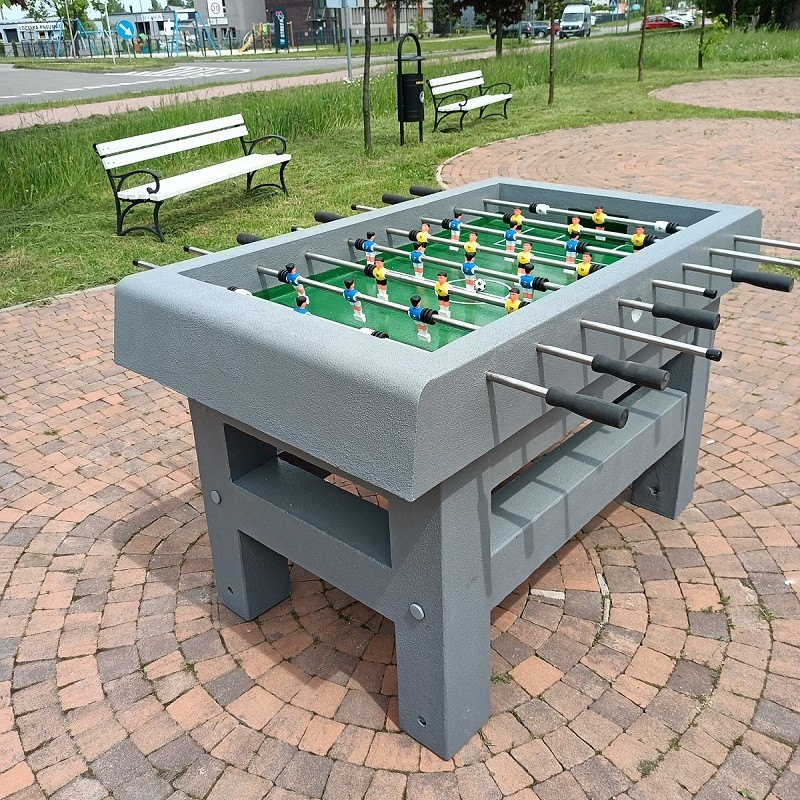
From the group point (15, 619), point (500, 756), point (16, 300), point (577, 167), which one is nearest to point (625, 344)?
point (500, 756)

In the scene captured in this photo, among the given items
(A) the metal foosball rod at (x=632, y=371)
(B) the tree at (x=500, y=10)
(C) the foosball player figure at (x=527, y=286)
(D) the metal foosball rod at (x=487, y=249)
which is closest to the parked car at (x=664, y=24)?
(B) the tree at (x=500, y=10)

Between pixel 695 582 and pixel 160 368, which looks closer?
pixel 160 368

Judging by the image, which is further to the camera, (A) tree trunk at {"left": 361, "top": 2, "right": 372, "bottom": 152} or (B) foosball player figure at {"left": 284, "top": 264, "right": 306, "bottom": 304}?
(A) tree trunk at {"left": 361, "top": 2, "right": 372, "bottom": 152}

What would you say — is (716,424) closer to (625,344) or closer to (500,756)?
(625,344)

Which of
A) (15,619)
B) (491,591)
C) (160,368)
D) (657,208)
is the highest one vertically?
(657,208)

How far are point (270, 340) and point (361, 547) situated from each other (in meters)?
0.74

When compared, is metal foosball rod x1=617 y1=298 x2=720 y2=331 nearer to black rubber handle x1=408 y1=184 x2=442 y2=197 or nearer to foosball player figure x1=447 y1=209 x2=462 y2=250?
foosball player figure x1=447 y1=209 x2=462 y2=250

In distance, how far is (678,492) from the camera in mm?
A: 3561

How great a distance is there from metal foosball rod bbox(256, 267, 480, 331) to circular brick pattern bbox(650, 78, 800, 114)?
13.8 m

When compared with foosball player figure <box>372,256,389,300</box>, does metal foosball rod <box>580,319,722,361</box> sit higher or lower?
higher

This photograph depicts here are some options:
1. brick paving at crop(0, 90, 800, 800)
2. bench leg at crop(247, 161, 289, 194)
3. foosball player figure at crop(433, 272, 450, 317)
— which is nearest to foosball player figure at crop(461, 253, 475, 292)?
foosball player figure at crop(433, 272, 450, 317)

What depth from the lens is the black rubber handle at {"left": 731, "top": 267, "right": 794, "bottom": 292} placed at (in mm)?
2465

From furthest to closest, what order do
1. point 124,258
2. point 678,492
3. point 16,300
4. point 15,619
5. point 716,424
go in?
point 124,258 → point 16,300 → point 716,424 → point 678,492 → point 15,619

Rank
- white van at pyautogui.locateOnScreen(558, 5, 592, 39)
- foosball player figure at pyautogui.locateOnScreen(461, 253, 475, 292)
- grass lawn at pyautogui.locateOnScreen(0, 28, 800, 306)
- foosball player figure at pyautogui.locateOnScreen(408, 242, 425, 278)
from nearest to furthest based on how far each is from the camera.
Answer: foosball player figure at pyautogui.locateOnScreen(461, 253, 475, 292) → foosball player figure at pyautogui.locateOnScreen(408, 242, 425, 278) → grass lawn at pyautogui.locateOnScreen(0, 28, 800, 306) → white van at pyautogui.locateOnScreen(558, 5, 592, 39)
